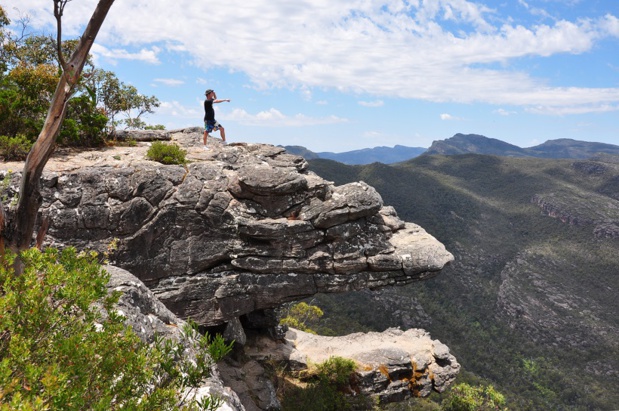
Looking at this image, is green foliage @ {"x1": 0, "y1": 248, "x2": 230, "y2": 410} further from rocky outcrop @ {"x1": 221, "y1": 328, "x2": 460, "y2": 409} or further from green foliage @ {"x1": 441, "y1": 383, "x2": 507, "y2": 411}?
green foliage @ {"x1": 441, "y1": 383, "x2": 507, "y2": 411}

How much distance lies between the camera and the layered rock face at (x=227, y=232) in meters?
15.9

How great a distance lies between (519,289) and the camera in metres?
86.2

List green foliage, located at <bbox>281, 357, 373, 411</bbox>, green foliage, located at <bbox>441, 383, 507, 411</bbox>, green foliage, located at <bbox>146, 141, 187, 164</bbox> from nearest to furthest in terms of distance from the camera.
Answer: green foliage, located at <bbox>146, 141, 187, 164</bbox>, green foliage, located at <bbox>281, 357, 373, 411</bbox>, green foliage, located at <bbox>441, 383, 507, 411</bbox>

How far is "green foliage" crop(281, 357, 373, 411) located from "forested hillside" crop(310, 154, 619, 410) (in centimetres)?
2589

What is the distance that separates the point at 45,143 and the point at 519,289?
315 ft

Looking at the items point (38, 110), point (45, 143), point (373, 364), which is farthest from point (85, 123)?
point (373, 364)

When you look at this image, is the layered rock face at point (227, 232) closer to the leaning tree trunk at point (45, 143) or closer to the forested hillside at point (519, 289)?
the leaning tree trunk at point (45, 143)

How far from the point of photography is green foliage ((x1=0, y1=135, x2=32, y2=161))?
16.5 metres

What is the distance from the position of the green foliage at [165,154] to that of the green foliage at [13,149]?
4.91m

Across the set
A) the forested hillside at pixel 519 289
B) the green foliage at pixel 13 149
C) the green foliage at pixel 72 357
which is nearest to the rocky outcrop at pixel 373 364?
the green foliage at pixel 13 149

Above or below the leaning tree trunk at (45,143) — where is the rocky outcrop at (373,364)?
below

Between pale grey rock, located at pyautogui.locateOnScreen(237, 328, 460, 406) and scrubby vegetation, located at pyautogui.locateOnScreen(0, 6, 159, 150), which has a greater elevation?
scrubby vegetation, located at pyautogui.locateOnScreen(0, 6, 159, 150)

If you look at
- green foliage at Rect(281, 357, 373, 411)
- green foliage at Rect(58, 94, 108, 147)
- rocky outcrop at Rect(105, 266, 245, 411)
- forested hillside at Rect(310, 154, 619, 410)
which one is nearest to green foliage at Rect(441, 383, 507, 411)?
green foliage at Rect(281, 357, 373, 411)

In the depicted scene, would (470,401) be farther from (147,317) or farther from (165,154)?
(147,317)
